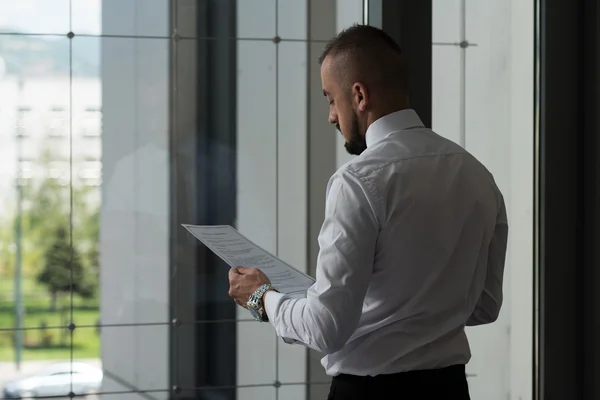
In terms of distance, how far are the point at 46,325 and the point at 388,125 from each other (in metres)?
0.98

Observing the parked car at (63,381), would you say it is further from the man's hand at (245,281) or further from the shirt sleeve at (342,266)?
the shirt sleeve at (342,266)

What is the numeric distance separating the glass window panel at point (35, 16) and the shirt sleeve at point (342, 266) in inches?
34.5

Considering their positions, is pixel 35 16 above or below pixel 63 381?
above

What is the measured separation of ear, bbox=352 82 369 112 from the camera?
1447 millimetres

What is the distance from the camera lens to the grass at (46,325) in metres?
1.82

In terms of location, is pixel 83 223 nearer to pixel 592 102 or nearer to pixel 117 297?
pixel 117 297

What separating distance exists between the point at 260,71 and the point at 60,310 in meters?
0.77

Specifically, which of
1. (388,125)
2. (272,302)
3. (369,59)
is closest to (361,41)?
(369,59)

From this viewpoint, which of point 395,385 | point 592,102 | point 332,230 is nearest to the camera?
point 332,230

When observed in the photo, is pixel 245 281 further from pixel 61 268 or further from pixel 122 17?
pixel 122 17

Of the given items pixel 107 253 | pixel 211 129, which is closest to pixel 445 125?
pixel 211 129

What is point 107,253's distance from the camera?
187 cm

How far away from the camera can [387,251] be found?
1353mm

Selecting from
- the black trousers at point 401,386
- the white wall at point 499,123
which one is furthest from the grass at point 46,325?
the white wall at point 499,123
